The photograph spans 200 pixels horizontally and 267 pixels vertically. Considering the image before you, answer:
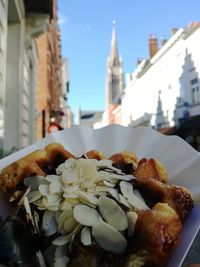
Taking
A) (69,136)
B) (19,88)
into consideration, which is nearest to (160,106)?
(19,88)

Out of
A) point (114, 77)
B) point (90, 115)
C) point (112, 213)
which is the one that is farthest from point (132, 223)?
point (90, 115)

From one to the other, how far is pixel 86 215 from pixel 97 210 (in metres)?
0.02

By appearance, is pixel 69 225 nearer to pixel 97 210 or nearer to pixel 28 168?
pixel 97 210

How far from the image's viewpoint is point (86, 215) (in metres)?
0.62

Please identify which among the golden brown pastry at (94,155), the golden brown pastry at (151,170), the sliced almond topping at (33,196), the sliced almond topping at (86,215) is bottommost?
the sliced almond topping at (86,215)

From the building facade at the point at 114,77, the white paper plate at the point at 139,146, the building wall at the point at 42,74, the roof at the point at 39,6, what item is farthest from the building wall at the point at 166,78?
the building facade at the point at 114,77

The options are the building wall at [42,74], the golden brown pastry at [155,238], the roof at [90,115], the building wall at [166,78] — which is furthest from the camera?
the roof at [90,115]

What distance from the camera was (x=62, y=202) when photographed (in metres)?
0.66

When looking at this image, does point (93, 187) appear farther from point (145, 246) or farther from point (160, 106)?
point (160, 106)

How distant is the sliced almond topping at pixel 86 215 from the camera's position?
61 centimetres

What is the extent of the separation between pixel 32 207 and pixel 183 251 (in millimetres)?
264

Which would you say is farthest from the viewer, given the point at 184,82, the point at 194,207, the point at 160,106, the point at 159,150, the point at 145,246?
the point at 160,106

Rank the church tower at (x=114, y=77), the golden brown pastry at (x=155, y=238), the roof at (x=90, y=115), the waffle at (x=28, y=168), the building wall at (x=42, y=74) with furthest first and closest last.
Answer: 1. the roof at (x=90, y=115)
2. the church tower at (x=114, y=77)
3. the building wall at (x=42, y=74)
4. the waffle at (x=28, y=168)
5. the golden brown pastry at (x=155, y=238)

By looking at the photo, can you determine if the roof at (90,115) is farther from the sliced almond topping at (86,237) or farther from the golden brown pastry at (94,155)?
the sliced almond topping at (86,237)
